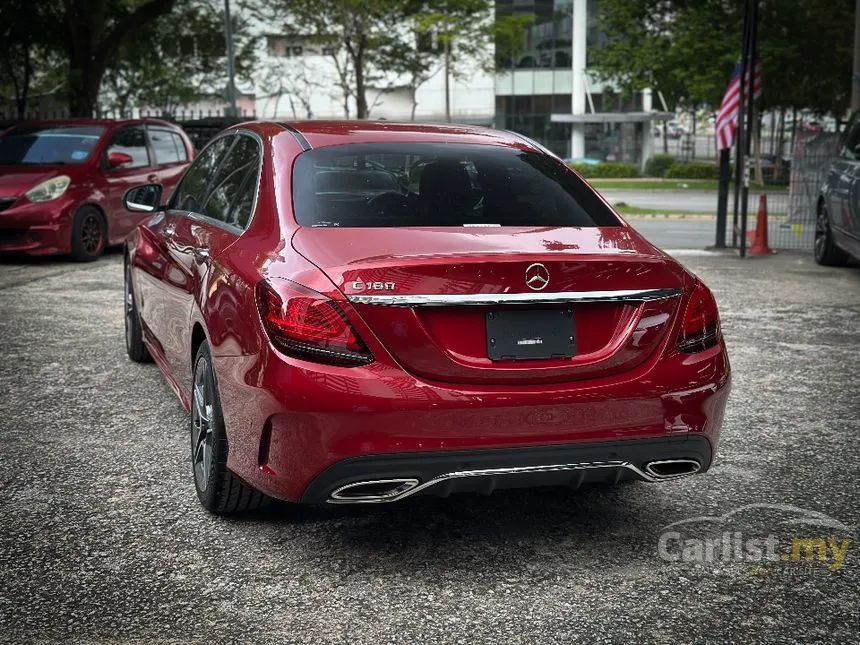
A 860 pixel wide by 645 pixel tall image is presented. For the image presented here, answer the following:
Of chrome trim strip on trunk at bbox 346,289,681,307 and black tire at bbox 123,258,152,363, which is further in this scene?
black tire at bbox 123,258,152,363

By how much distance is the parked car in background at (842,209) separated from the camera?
37.4ft

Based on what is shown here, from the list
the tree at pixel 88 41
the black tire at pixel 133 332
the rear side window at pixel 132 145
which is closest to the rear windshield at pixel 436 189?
the black tire at pixel 133 332

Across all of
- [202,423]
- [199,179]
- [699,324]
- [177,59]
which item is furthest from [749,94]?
[177,59]

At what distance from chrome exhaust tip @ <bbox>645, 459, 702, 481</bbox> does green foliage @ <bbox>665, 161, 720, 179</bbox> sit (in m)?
46.5

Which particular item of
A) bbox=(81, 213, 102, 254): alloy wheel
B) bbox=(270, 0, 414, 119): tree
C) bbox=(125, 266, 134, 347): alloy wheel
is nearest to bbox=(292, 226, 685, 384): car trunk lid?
bbox=(125, 266, 134, 347): alloy wheel

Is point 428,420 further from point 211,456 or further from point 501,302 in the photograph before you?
point 211,456

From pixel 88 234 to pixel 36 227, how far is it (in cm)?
74

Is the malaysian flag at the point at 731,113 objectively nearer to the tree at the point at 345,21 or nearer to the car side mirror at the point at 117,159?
the car side mirror at the point at 117,159

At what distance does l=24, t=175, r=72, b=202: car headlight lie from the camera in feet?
41.0

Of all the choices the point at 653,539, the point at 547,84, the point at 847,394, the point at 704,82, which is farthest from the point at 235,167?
the point at 547,84

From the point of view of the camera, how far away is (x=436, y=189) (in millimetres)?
4457

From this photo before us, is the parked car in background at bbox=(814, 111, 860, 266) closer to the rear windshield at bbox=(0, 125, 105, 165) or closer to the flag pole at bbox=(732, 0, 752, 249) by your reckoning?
the flag pole at bbox=(732, 0, 752, 249)

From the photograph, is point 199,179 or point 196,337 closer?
point 196,337

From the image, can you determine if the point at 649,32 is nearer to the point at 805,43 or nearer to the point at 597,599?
the point at 805,43
